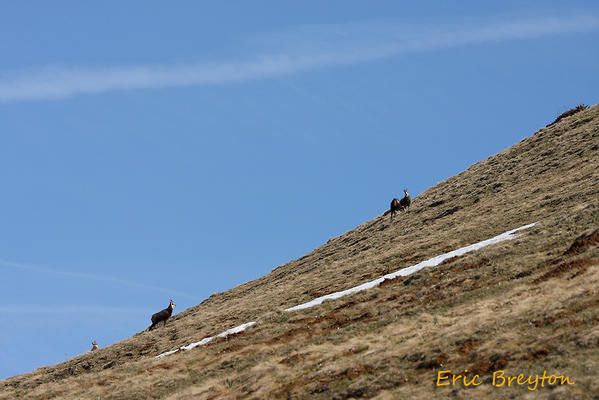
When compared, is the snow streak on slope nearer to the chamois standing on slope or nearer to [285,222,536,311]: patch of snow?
[285,222,536,311]: patch of snow

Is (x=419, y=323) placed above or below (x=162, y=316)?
below

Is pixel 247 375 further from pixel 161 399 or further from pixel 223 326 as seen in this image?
pixel 223 326

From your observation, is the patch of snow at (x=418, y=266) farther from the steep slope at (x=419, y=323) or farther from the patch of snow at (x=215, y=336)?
the patch of snow at (x=215, y=336)

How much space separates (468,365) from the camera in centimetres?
2439

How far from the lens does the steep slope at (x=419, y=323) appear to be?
24.7 m

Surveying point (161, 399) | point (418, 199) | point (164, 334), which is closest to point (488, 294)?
point (161, 399)

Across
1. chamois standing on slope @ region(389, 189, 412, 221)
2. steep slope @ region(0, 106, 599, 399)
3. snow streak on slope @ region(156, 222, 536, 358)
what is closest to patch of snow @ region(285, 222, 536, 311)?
snow streak on slope @ region(156, 222, 536, 358)

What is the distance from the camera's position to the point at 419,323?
3125 centimetres

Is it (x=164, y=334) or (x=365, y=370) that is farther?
(x=164, y=334)

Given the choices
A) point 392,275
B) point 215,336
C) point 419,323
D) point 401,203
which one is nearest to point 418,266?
point 392,275

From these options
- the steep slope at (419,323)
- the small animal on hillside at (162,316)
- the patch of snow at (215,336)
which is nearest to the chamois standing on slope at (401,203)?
the steep slope at (419,323)

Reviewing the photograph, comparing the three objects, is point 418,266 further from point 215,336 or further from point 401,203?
point 401,203

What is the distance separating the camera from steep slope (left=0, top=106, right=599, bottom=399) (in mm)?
24719

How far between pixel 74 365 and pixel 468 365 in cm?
3274
